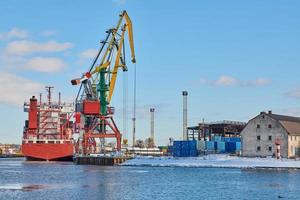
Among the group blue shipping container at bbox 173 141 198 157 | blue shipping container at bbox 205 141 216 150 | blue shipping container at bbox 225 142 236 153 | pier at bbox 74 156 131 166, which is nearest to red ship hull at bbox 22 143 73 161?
pier at bbox 74 156 131 166

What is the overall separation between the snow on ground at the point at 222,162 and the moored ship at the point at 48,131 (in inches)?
1746

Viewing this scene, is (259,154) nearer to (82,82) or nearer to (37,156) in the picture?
(82,82)

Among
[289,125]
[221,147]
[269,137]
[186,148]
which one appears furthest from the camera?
[221,147]

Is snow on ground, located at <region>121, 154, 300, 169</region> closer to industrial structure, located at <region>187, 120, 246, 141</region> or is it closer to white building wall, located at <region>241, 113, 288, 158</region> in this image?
white building wall, located at <region>241, 113, 288, 158</region>

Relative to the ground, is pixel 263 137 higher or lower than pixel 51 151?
higher

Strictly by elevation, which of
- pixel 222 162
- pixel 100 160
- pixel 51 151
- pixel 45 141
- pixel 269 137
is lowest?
pixel 100 160

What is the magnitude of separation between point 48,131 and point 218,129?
51146 mm

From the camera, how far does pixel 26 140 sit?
149 metres

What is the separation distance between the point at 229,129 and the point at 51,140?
159 feet

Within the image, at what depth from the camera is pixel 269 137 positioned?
91125 millimetres

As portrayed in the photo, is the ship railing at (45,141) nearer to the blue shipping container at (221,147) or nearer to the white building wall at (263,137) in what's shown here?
the blue shipping container at (221,147)

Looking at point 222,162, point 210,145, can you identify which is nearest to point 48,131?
point 210,145

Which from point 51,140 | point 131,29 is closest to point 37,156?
point 51,140

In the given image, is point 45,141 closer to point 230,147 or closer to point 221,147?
point 221,147
